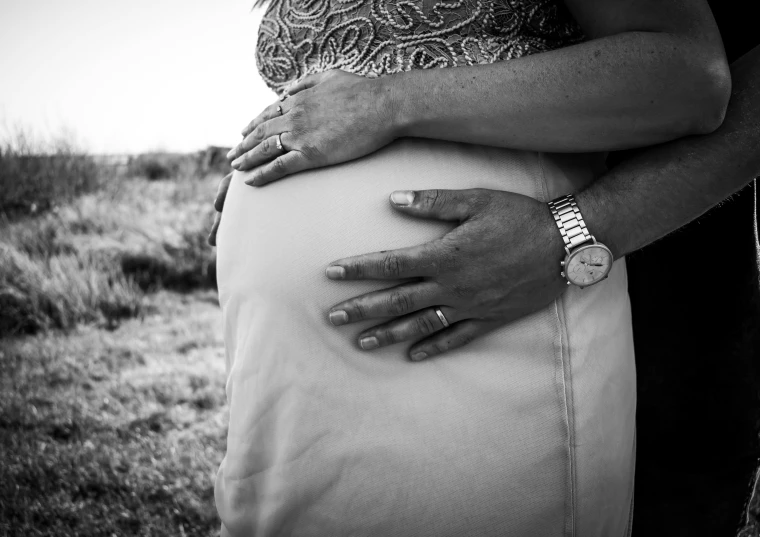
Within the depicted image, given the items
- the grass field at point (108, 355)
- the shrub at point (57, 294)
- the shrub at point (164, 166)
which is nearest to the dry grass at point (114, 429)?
the grass field at point (108, 355)

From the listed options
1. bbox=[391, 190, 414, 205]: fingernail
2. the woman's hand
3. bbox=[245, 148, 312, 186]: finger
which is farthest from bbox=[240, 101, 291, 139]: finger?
bbox=[391, 190, 414, 205]: fingernail

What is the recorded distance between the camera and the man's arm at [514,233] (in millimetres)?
925

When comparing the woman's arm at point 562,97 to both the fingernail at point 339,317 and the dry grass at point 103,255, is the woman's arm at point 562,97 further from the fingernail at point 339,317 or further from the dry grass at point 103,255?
the dry grass at point 103,255

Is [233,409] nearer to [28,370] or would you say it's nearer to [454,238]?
[454,238]

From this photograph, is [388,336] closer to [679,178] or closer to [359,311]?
[359,311]

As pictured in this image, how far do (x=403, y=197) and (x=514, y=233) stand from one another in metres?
0.21

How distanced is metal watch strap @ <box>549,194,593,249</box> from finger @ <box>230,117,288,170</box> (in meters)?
0.55

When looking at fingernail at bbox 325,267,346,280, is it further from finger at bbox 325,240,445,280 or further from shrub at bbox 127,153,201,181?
shrub at bbox 127,153,201,181

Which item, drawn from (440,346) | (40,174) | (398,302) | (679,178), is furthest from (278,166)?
(40,174)

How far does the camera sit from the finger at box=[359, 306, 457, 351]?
3.11 ft

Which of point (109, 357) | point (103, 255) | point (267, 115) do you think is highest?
point (267, 115)

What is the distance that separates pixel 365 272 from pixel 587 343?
1.49ft

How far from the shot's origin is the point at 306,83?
3.56ft

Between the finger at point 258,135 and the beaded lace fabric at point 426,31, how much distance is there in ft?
0.59
